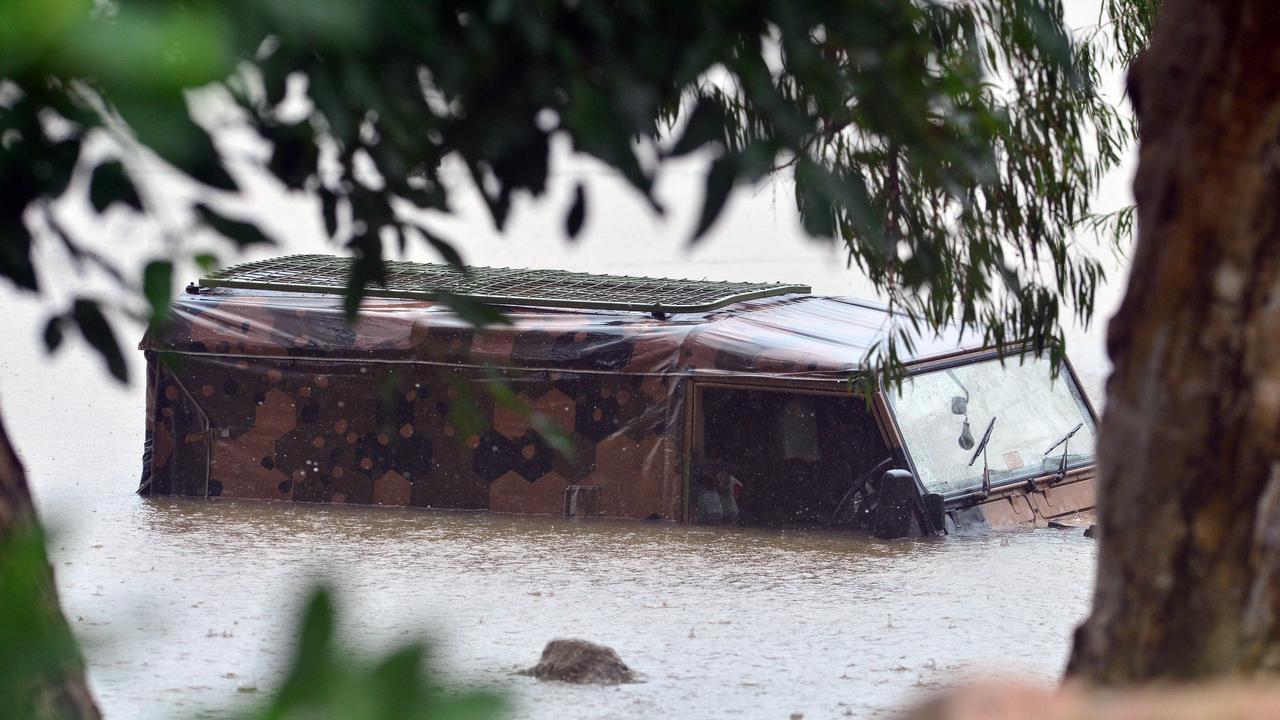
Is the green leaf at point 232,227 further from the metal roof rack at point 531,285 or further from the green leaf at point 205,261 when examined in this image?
the metal roof rack at point 531,285

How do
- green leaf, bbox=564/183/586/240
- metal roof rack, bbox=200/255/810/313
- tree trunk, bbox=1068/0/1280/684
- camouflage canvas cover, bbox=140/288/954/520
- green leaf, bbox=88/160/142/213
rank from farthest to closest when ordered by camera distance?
metal roof rack, bbox=200/255/810/313
camouflage canvas cover, bbox=140/288/954/520
tree trunk, bbox=1068/0/1280/684
green leaf, bbox=564/183/586/240
green leaf, bbox=88/160/142/213

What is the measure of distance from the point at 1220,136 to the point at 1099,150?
196 inches

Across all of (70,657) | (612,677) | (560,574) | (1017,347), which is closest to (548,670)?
(612,677)

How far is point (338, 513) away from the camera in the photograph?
36.2 ft

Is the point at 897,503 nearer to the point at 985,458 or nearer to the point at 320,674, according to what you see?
the point at 985,458

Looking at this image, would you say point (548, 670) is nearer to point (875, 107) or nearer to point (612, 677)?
point (612, 677)

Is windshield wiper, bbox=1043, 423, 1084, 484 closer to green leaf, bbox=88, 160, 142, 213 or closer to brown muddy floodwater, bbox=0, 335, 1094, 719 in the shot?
brown muddy floodwater, bbox=0, 335, 1094, 719

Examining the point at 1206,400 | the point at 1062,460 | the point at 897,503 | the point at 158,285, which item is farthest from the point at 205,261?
the point at 1062,460

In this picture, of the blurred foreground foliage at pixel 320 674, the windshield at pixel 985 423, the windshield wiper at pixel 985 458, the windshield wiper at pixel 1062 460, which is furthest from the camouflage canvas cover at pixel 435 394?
the blurred foreground foliage at pixel 320 674

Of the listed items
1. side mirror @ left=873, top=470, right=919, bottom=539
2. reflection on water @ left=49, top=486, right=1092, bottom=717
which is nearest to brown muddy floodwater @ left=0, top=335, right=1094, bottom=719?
reflection on water @ left=49, top=486, right=1092, bottom=717

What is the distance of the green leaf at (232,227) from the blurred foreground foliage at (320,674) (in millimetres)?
1451

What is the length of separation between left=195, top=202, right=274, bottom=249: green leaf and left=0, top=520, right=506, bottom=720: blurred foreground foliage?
1451 millimetres

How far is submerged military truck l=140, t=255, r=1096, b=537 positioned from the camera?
1041 centimetres

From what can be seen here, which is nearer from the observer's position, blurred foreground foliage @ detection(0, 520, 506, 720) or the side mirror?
blurred foreground foliage @ detection(0, 520, 506, 720)
